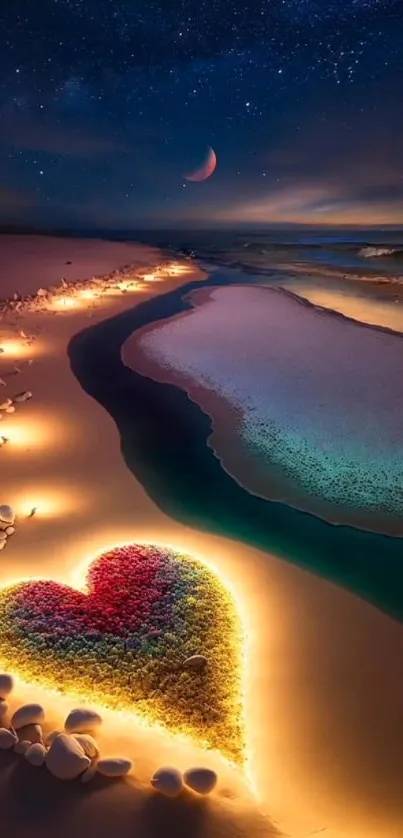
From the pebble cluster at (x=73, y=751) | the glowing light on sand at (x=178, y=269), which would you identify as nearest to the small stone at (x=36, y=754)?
the pebble cluster at (x=73, y=751)

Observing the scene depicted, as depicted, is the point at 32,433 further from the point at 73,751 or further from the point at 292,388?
the point at 73,751

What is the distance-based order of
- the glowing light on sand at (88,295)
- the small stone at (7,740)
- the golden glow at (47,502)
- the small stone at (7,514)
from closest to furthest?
the small stone at (7,740)
the small stone at (7,514)
the golden glow at (47,502)
the glowing light on sand at (88,295)

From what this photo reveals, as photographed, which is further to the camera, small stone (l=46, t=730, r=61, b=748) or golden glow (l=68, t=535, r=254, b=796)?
golden glow (l=68, t=535, r=254, b=796)

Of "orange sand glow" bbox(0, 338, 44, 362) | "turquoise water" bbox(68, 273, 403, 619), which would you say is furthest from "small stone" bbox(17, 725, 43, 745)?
"orange sand glow" bbox(0, 338, 44, 362)

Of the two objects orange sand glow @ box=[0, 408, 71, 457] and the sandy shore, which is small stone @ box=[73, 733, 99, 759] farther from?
orange sand glow @ box=[0, 408, 71, 457]

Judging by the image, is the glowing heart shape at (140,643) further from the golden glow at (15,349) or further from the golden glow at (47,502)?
the golden glow at (15,349)

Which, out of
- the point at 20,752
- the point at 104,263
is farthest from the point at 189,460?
the point at 104,263

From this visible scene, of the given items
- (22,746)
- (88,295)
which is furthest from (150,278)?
(22,746)

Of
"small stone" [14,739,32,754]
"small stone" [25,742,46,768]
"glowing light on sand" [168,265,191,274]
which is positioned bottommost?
"small stone" [14,739,32,754]
